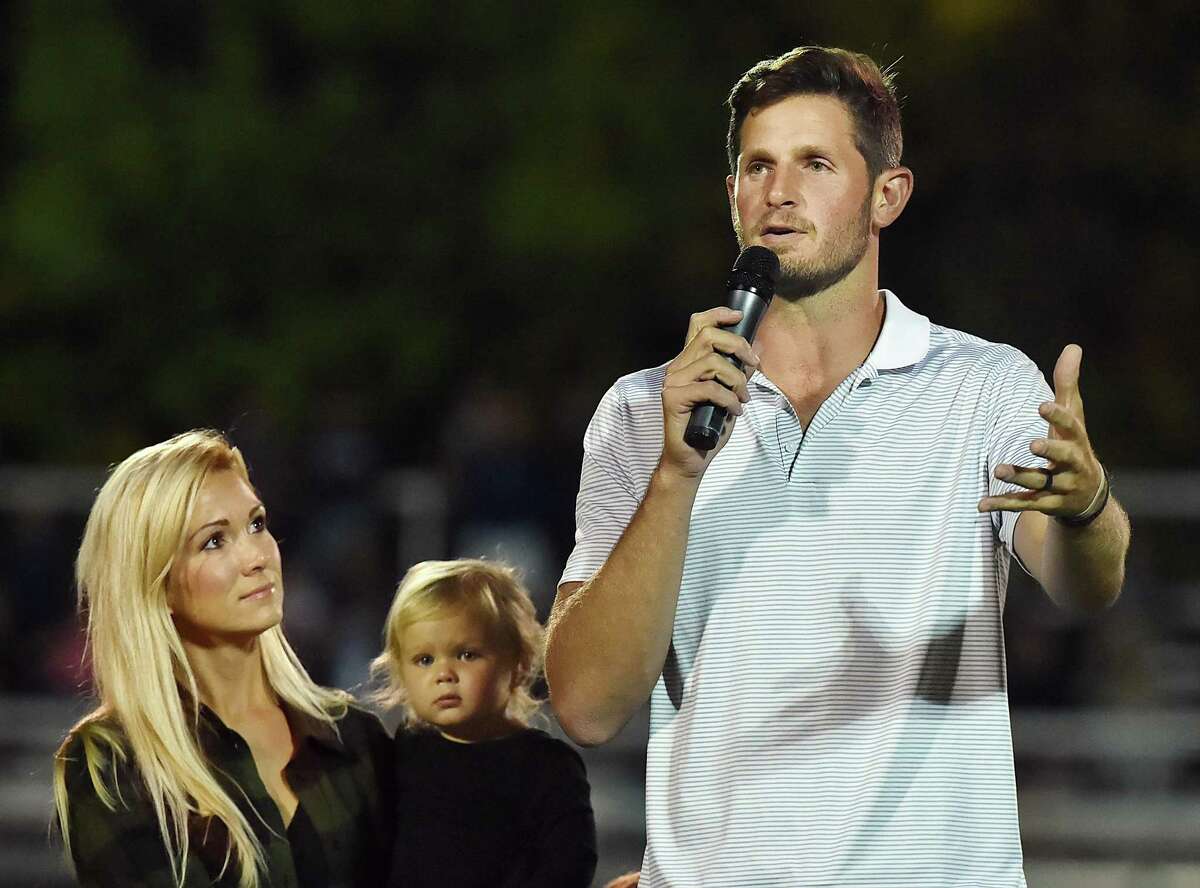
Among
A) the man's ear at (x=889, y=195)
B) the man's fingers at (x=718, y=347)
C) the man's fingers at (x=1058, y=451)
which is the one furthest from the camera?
the man's ear at (x=889, y=195)

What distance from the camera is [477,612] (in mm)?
3070

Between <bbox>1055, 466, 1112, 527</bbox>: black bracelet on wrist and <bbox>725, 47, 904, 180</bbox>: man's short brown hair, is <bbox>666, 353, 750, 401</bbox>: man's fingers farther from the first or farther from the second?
<bbox>725, 47, 904, 180</bbox>: man's short brown hair

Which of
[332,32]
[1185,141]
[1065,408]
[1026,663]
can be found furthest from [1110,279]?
[1065,408]

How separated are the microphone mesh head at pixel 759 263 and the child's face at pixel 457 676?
0.89 meters

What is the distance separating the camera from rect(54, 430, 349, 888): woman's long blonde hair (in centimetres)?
287

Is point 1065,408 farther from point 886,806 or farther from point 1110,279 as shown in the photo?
point 1110,279

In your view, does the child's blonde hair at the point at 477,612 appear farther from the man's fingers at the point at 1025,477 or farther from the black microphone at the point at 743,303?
the man's fingers at the point at 1025,477

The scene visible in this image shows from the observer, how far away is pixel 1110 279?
8.58 metres

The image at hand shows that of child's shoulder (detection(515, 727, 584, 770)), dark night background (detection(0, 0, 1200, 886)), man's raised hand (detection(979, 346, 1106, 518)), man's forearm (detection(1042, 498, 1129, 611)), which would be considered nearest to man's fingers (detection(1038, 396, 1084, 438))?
man's raised hand (detection(979, 346, 1106, 518))

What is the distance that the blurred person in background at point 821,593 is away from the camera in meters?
2.34

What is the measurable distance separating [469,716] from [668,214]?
6.34 meters

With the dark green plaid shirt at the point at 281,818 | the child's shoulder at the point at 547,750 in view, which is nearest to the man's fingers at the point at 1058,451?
the child's shoulder at the point at 547,750

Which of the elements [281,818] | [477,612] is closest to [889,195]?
[477,612]

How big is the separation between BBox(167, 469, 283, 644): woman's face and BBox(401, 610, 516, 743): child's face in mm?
245
